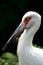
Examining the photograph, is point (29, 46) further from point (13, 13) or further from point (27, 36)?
point (13, 13)

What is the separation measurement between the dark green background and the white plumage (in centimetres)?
274

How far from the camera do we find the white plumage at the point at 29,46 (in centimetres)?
571

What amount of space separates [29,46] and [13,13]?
313 centimetres

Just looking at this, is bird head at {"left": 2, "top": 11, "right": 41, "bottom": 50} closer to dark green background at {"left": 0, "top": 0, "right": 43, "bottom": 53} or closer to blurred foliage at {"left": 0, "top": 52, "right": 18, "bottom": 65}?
blurred foliage at {"left": 0, "top": 52, "right": 18, "bottom": 65}

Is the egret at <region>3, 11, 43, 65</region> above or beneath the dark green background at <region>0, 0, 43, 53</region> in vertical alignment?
beneath

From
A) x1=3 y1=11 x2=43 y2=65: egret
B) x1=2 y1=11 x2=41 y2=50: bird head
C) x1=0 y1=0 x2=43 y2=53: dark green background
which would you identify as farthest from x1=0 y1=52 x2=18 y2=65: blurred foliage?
x1=0 y1=0 x2=43 y2=53: dark green background

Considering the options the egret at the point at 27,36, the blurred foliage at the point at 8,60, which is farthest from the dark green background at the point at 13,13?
the egret at the point at 27,36

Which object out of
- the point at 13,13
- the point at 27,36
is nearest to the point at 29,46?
the point at 27,36

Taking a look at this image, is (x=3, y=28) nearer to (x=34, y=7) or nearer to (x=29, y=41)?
(x=34, y=7)

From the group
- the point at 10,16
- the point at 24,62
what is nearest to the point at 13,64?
the point at 24,62

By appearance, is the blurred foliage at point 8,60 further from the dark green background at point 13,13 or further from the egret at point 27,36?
the dark green background at point 13,13

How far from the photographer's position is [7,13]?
880 cm

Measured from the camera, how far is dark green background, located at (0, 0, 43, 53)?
8.78 metres

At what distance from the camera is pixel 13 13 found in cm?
889
